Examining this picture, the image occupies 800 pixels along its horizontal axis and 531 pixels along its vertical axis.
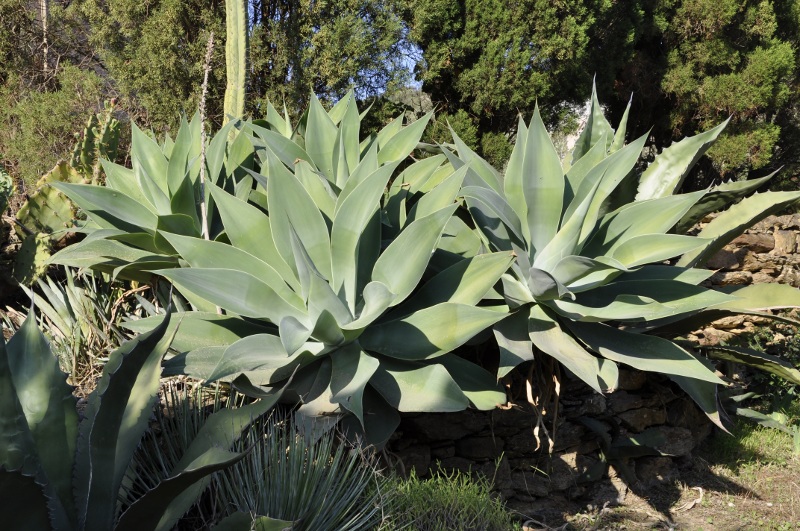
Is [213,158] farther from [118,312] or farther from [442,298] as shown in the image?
[442,298]

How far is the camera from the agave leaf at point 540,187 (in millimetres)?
3105

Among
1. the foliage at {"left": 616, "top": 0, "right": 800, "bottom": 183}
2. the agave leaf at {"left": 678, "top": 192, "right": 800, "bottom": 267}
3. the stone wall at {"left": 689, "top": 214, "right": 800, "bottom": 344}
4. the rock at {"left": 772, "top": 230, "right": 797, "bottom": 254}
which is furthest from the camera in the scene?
the foliage at {"left": 616, "top": 0, "right": 800, "bottom": 183}

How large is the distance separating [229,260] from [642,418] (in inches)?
95.9

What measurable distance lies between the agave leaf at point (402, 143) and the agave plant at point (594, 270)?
1.19 ft

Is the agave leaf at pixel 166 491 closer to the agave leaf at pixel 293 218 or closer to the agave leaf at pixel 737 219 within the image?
the agave leaf at pixel 293 218

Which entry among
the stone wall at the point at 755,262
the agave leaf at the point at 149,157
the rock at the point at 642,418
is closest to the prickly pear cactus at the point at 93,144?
Result: the agave leaf at the point at 149,157

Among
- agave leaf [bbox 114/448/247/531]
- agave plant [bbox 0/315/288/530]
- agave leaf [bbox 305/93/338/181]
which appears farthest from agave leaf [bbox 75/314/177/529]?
agave leaf [bbox 305/93/338/181]

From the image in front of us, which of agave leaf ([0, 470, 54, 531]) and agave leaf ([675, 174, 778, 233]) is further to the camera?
agave leaf ([675, 174, 778, 233])

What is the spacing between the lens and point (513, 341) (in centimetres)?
288

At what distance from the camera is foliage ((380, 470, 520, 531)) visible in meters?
2.52

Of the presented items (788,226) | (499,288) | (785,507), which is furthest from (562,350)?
(788,226)

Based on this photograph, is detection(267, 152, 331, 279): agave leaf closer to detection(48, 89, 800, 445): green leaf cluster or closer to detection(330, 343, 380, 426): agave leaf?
detection(48, 89, 800, 445): green leaf cluster

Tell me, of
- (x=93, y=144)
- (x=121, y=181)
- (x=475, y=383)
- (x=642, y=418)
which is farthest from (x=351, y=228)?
(x=93, y=144)

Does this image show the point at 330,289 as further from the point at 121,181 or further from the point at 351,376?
the point at 121,181
